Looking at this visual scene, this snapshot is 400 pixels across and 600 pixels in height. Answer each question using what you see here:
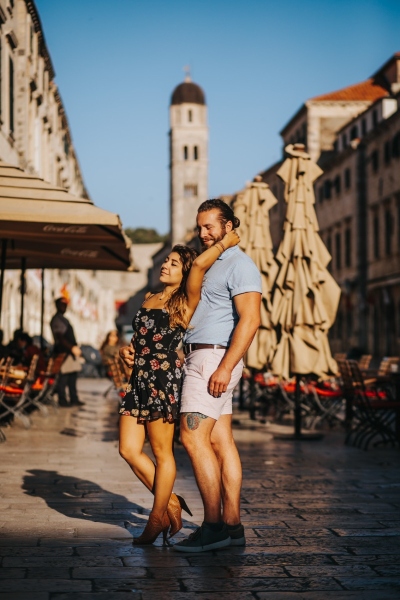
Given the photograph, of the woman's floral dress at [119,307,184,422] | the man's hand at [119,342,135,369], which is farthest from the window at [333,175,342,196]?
the woman's floral dress at [119,307,184,422]

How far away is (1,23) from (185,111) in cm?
9726

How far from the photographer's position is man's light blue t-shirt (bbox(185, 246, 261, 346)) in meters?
5.90

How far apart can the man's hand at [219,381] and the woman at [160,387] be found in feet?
1.30

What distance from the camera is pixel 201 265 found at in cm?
582

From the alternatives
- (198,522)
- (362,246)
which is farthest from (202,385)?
(362,246)

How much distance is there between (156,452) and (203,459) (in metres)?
0.38

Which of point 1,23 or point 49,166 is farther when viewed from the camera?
point 49,166

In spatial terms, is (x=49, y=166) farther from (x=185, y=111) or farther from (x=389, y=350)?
(x=185, y=111)

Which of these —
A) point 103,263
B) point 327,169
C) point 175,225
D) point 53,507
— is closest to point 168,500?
point 53,507

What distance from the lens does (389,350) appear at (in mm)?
49125

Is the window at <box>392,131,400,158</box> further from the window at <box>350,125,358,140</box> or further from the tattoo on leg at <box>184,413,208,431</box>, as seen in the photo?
the tattoo on leg at <box>184,413,208,431</box>

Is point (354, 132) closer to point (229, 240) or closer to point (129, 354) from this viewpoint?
point (129, 354)

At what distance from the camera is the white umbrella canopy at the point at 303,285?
43.8 feet

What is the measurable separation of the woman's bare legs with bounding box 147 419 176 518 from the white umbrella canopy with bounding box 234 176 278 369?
980 cm
